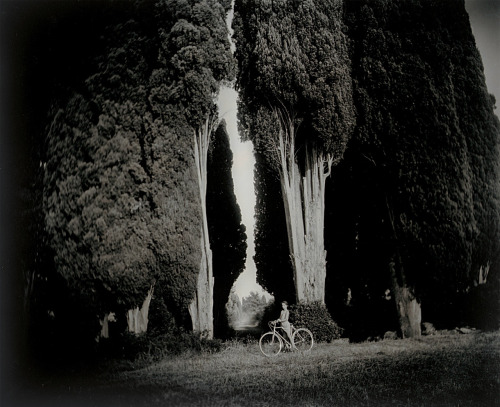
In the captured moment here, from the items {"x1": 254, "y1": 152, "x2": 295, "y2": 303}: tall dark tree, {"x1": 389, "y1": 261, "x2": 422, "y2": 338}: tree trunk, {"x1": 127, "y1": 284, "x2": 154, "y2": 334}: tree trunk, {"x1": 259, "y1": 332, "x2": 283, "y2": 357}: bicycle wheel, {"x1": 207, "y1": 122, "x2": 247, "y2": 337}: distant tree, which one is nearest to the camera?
{"x1": 259, "y1": 332, "x2": 283, "y2": 357}: bicycle wheel

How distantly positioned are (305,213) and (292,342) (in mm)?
3088

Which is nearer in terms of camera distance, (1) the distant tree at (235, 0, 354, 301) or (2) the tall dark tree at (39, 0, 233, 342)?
(2) the tall dark tree at (39, 0, 233, 342)

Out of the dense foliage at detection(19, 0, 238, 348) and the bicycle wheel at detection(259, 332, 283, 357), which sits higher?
the dense foliage at detection(19, 0, 238, 348)

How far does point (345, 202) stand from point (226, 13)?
5.53 m

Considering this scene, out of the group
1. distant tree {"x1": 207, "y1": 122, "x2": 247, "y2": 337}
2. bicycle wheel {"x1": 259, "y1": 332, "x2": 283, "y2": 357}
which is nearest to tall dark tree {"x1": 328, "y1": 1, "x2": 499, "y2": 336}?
bicycle wheel {"x1": 259, "y1": 332, "x2": 283, "y2": 357}

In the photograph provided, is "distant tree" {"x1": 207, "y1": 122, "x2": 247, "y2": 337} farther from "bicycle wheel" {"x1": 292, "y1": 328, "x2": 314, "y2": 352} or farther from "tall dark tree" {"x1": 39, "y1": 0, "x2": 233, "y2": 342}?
"bicycle wheel" {"x1": 292, "y1": 328, "x2": 314, "y2": 352}

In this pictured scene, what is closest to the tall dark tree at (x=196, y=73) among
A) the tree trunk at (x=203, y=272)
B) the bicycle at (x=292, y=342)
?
the tree trunk at (x=203, y=272)

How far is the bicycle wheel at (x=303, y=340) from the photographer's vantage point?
9347 mm

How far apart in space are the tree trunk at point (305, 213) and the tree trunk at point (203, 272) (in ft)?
5.84

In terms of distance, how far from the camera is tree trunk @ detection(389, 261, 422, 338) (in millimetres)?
10523

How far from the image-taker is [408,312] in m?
10.6

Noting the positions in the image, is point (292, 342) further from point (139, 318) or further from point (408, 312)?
point (139, 318)

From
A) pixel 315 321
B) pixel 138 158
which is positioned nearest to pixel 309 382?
pixel 315 321

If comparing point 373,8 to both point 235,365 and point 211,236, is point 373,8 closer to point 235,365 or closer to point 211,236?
point 211,236
